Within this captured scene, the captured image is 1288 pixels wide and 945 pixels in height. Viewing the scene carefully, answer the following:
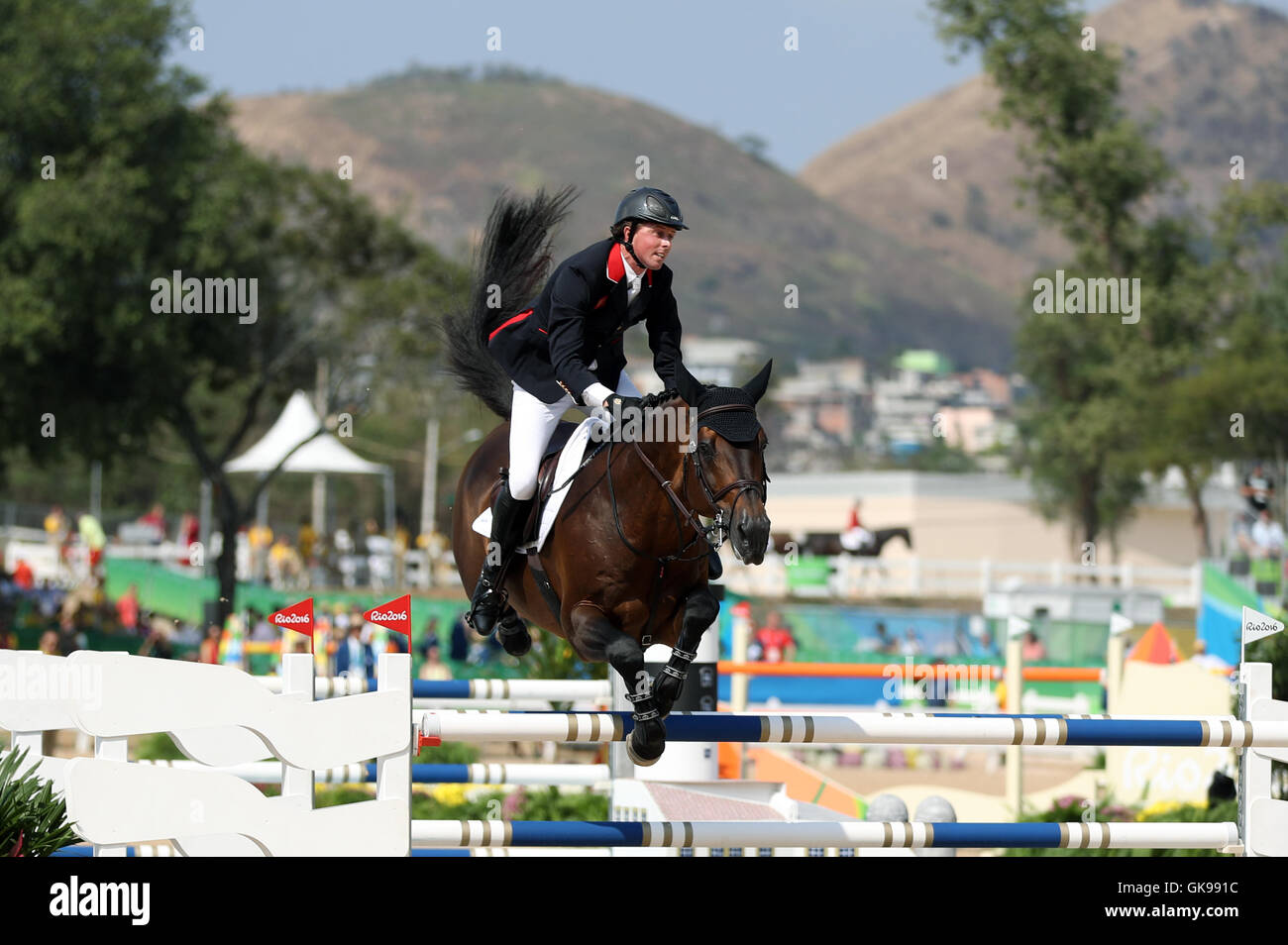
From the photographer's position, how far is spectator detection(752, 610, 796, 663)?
16047 millimetres

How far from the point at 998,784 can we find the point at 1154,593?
1094 cm

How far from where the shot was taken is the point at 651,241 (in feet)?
16.3

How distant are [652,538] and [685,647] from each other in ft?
1.22

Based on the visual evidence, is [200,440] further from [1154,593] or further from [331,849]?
[331,849]

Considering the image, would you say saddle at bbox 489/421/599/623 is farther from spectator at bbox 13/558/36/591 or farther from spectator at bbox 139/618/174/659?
spectator at bbox 13/558/36/591

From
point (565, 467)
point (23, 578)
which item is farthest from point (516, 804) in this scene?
point (23, 578)

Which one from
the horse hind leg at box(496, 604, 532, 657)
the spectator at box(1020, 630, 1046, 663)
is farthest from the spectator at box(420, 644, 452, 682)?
the horse hind leg at box(496, 604, 532, 657)

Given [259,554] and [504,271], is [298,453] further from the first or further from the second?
[504,271]

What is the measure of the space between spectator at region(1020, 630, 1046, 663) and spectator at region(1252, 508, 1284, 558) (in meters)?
8.41

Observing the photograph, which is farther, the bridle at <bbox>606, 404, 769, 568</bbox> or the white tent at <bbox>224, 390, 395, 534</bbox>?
the white tent at <bbox>224, 390, 395, 534</bbox>

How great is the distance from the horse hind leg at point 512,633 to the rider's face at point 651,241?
1.54 m

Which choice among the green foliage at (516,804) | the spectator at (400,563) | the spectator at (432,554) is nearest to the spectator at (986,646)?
the green foliage at (516,804)
